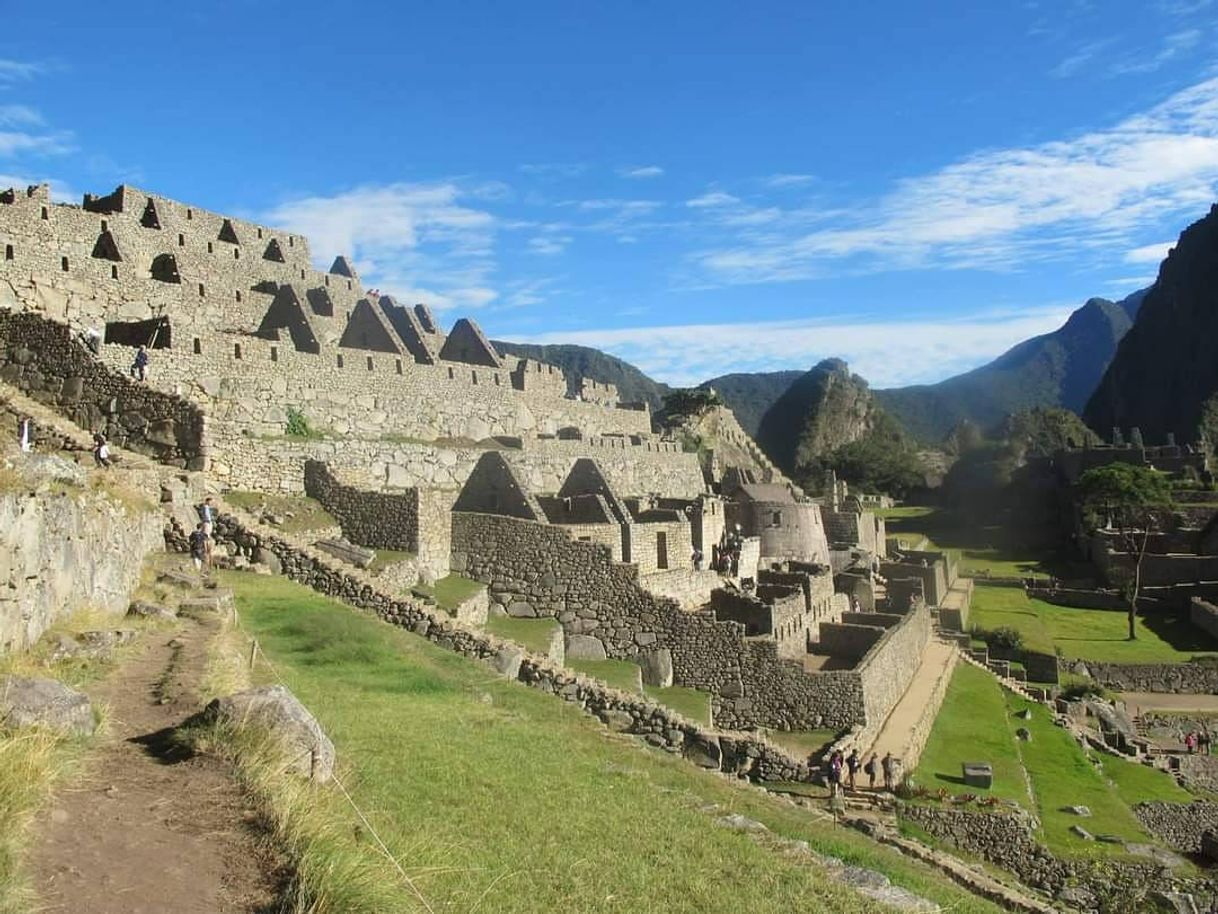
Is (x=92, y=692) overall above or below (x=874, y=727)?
above

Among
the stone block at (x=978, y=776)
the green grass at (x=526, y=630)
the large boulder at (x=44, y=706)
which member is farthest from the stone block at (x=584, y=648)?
the large boulder at (x=44, y=706)

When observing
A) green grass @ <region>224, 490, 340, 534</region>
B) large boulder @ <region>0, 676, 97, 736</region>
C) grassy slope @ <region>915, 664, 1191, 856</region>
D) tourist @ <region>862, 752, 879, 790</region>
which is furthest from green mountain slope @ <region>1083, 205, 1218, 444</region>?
large boulder @ <region>0, 676, 97, 736</region>

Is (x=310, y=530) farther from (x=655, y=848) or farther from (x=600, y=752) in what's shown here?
(x=655, y=848)

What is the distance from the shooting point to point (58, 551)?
8.55m

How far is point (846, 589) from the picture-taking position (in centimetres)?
3144

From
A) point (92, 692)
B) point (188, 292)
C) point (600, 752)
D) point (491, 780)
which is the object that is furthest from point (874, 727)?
point (188, 292)

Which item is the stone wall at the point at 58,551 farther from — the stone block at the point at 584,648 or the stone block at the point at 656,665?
the stone block at the point at 656,665

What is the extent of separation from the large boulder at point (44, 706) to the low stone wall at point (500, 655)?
Result: 8029mm

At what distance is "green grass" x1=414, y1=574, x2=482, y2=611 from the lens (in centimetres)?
1648

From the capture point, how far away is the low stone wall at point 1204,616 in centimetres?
4103

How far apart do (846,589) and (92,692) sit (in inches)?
1066

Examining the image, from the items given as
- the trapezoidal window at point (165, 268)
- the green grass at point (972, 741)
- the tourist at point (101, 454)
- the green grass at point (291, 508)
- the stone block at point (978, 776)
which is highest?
the trapezoidal window at point (165, 268)

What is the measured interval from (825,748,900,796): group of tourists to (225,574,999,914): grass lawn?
16.2 ft

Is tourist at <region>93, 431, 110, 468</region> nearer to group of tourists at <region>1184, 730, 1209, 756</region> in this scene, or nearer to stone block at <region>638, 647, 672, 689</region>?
stone block at <region>638, 647, 672, 689</region>
